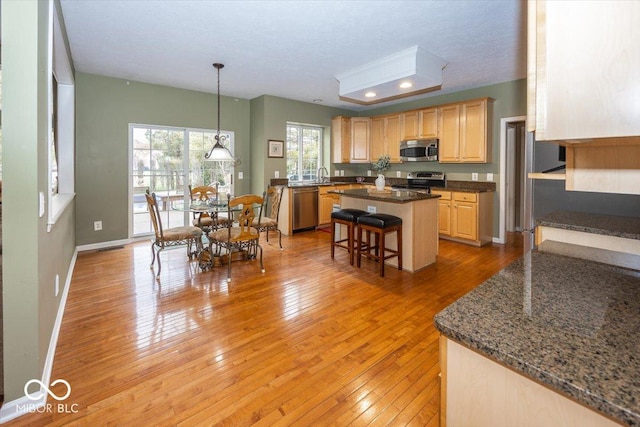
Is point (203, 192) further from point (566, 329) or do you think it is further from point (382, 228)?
point (566, 329)

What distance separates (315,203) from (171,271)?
3.13m

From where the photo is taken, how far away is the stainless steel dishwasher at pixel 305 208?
6.06 metres

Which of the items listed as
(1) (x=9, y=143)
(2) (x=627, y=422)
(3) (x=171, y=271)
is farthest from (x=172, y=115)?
(2) (x=627, y=422)

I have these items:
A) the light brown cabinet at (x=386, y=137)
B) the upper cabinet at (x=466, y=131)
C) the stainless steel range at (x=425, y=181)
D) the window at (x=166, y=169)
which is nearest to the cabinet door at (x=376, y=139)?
the light brown cabinet at (x=386, y=137)

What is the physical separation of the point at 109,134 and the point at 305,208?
3.32 metres

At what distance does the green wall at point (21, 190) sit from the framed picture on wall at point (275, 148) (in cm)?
442

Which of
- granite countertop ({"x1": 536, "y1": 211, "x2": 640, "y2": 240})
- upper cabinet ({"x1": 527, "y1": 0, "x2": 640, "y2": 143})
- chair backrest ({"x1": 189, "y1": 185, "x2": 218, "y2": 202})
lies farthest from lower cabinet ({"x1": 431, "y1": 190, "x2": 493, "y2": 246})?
upper cabinet ({"x1": 527, "y1": 0, "x2": 640, "y2": 143})

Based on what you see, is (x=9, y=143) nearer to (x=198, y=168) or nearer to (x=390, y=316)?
(x=390, y=316)

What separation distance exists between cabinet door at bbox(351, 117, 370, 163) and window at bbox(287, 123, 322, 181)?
75 cm

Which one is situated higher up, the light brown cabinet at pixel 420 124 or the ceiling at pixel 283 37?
the ceiling at pixel 283 37

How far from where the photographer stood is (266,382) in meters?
1.89

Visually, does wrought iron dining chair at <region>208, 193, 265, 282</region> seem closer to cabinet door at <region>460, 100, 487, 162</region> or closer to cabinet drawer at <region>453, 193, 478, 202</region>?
cabinet drawer at <region>453, 193, 478, 202</region>

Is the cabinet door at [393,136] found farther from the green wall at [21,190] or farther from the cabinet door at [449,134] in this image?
the green wall at [21,190]

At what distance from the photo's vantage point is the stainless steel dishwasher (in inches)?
239
